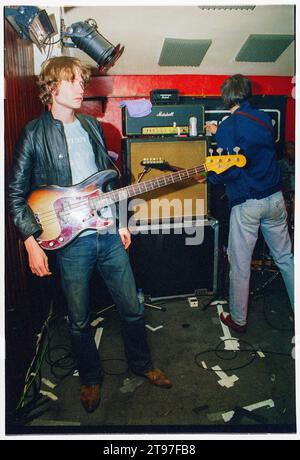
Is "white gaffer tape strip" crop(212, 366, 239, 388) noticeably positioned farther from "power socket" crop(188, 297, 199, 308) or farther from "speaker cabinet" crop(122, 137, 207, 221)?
"speaker cabinet" crop(122, 137, 207, 221)

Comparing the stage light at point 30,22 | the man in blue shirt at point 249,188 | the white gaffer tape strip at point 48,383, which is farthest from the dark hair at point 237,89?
the white gaffer tape strip at point 48,383

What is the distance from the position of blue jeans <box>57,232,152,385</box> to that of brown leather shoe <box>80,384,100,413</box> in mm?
31

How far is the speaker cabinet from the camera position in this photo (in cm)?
291

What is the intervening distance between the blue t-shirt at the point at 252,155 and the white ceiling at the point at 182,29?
50.4 inches

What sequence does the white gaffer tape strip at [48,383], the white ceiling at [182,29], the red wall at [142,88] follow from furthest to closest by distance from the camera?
1. the red wall at [142,88]
2. the white ceiling at [182,29]
3. the white gaffer tape strip at [48,383]

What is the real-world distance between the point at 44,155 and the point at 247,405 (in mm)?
1702

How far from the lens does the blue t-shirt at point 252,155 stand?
2178mm

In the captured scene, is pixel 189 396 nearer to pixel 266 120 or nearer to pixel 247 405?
pixel 247 405

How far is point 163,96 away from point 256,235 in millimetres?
1610

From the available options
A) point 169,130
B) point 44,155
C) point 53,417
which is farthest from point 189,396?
point 169,130

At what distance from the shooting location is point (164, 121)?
3014 mm

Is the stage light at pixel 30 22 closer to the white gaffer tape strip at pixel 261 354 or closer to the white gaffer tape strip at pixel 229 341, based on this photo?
the white gaffer tape strip at pixel 229 341

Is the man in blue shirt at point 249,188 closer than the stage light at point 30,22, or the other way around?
the stage light at point 30,22

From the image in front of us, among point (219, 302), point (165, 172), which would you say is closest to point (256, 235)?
point (219, 302)
